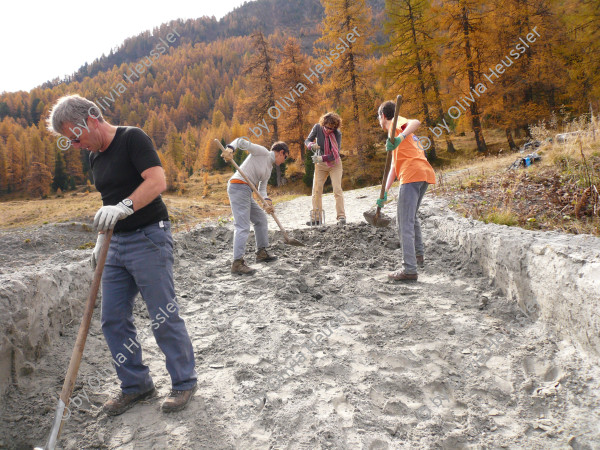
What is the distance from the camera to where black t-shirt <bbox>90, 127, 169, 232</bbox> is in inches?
93.4

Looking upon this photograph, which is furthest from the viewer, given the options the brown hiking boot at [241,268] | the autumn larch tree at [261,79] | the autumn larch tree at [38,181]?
the autumn larch tree at [38,181]

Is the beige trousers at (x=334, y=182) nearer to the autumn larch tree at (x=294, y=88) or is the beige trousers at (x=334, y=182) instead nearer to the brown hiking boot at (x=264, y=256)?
the brown hiking boot at (x=264, y=256)

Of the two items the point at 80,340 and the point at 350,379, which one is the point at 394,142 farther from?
the point at 80,340

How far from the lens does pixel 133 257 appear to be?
94.3 inches

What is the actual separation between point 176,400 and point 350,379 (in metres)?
1.25

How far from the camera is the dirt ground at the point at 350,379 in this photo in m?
2.14

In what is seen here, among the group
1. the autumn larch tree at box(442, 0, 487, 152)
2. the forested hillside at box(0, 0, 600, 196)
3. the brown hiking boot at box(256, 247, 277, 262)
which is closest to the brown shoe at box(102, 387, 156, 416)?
the brown hiking boot at box(256, 247, 277, 262)

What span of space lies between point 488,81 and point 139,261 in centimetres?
2316

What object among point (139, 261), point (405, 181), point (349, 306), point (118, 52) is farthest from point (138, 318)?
point (118, 52)

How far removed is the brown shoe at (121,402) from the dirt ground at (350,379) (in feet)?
0.16

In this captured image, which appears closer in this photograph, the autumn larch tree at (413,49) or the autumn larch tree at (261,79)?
the autumn larch tree at (413,49)

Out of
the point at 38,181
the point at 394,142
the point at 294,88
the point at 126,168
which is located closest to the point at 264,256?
the point at 394,142

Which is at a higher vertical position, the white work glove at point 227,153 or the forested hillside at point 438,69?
the forested hillside at point 438,69

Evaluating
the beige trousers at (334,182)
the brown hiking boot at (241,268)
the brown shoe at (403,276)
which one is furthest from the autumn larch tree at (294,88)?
the brown shoe at (403,276)
